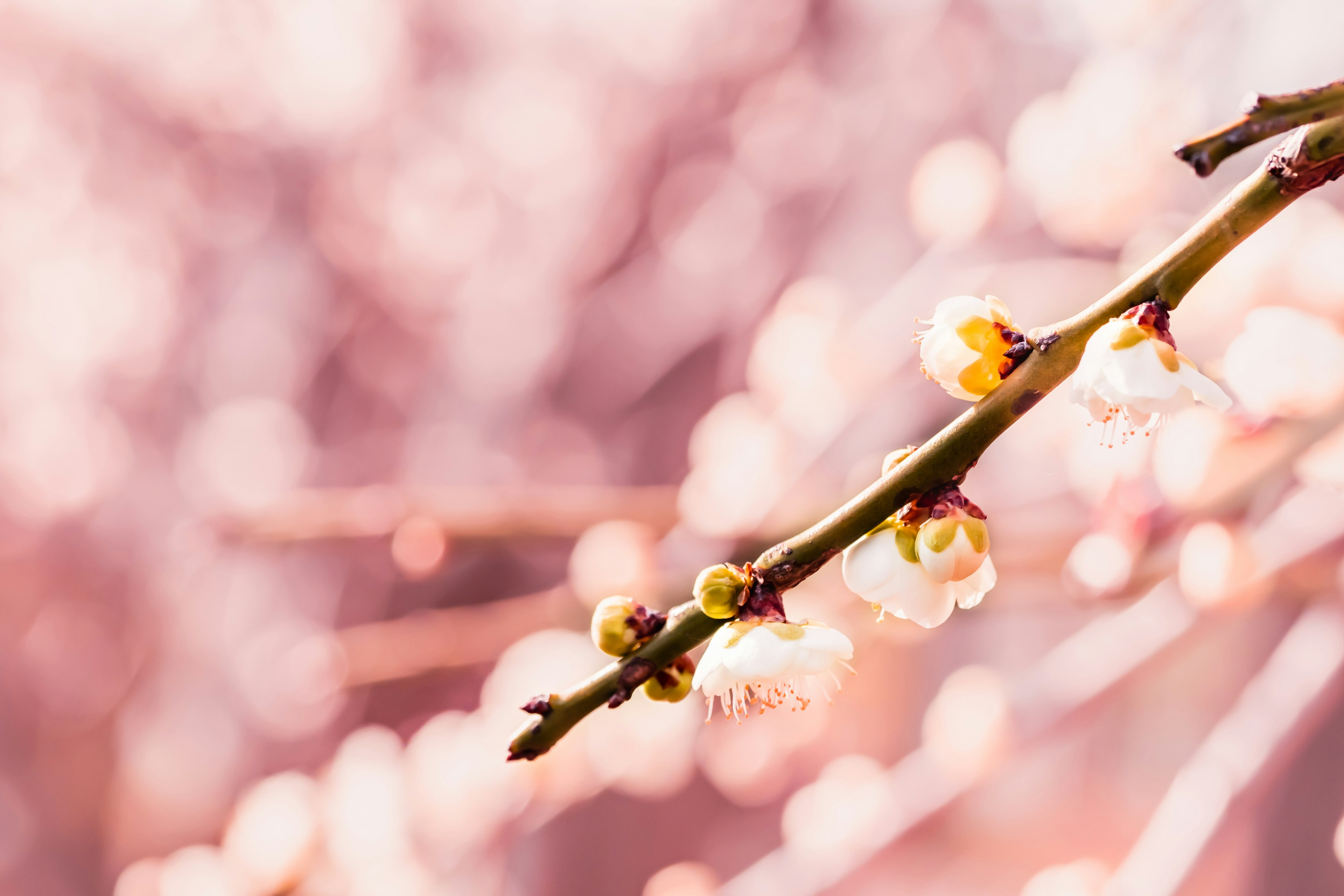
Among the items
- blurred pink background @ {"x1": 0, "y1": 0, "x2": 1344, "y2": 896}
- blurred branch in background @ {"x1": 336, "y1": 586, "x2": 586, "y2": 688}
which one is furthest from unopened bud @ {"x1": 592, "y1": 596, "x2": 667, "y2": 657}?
blurred branch in background @ {"x1": 336, "y1": 586, "x2": 586, "y2": 688}

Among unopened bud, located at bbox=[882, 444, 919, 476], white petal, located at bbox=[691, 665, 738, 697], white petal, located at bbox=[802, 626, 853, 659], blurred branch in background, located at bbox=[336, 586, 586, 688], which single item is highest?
blurred branch in background, located at bbox=[336, 586, 586, 688]

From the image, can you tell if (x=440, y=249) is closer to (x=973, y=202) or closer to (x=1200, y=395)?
(x=973, y=202)

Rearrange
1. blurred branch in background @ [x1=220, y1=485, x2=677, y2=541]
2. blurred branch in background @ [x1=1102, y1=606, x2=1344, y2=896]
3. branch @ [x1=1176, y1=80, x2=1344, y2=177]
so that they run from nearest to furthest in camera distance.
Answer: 1. branch @ [x1=1176, y1=80, x2=1344, y2=177]
2. blurred branch in background @ [x1=1102, y1=606, x2=1344, y2=896]
3. blurred branch in background @ [x1=220, y1=485, x2=677, y2=541]

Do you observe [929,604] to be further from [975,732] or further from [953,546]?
[975,732]

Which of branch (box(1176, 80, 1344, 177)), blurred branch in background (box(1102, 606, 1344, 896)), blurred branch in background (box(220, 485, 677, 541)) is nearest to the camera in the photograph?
branch (box(1176, 80, 1344, 177))

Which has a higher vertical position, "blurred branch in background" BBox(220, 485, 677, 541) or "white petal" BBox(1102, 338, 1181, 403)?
"blurred branch in background" BBox(220, 485, 677, 541)

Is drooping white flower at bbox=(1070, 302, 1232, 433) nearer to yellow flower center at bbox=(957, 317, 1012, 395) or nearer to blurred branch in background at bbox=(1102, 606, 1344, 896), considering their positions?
yellow flower center at bbox=(957, 317, 1012, 395)

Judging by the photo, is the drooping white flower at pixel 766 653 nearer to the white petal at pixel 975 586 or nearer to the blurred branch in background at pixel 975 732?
the white petal at pixel 975 586

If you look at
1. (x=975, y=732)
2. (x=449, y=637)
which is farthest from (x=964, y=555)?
(x=449, y=637)
